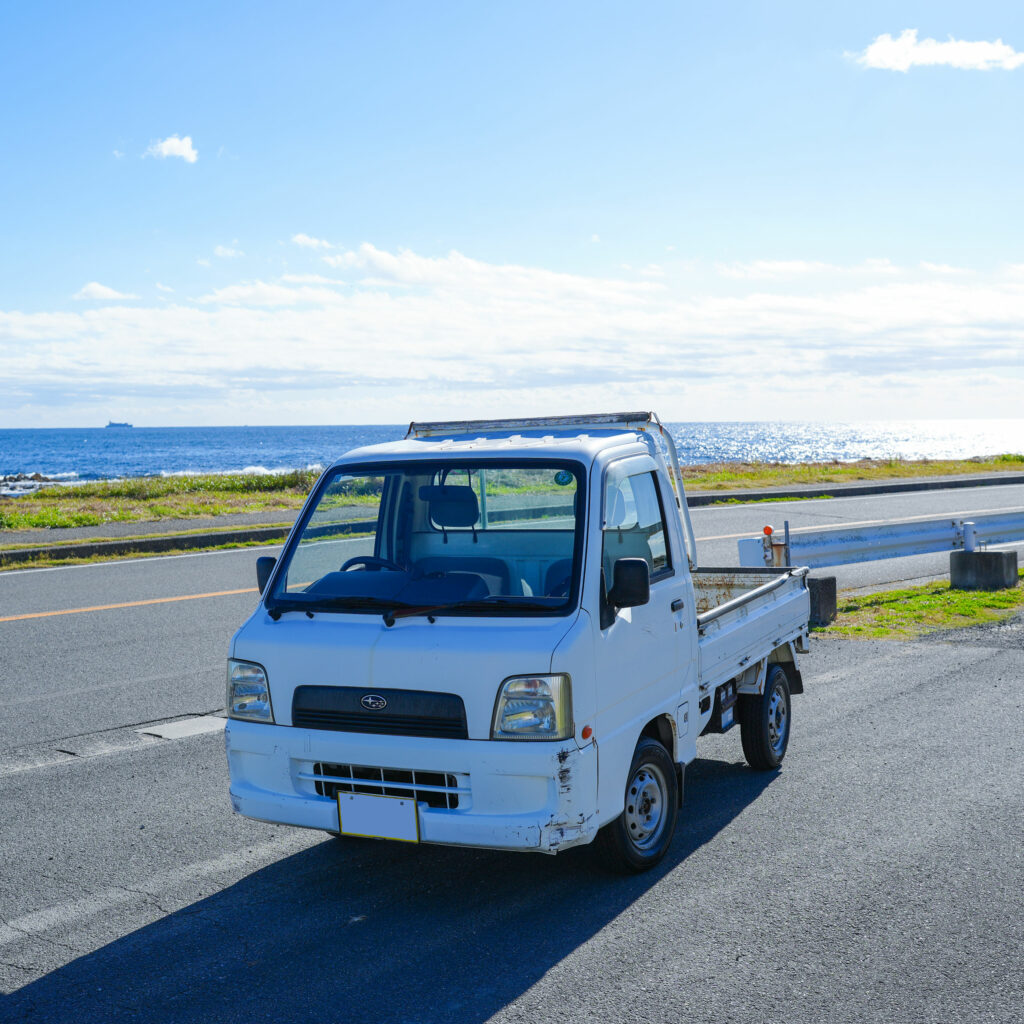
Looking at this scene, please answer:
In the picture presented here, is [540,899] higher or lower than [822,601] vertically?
lower

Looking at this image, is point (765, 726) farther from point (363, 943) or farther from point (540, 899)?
point (363, 943)

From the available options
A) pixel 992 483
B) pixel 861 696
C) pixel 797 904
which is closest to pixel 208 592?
pixel 861 696

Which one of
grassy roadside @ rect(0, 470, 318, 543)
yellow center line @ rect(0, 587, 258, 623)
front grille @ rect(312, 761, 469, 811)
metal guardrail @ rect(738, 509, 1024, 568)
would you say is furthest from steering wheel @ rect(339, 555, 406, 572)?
grassy roadside @ rect(0, 470, 318, 543)

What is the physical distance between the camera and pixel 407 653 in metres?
4.05

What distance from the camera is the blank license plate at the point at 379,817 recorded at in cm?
399

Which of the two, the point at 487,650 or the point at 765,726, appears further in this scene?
the point at 765,726

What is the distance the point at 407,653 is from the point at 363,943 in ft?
Result: 3.54

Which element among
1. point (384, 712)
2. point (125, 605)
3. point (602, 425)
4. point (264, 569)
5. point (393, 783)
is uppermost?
point (602, 425)

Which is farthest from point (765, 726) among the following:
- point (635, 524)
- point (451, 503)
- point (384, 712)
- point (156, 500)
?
point (156, 500)

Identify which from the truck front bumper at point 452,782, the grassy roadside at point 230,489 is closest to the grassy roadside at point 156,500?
the grassy roadside at point 230,489

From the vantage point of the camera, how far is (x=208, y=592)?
41.2 feet

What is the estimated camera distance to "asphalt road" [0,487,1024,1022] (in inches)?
138

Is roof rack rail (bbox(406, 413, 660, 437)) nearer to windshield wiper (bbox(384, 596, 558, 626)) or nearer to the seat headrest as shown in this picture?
the seat headrest

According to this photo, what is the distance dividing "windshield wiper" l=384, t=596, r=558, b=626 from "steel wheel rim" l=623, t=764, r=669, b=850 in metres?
0.88
